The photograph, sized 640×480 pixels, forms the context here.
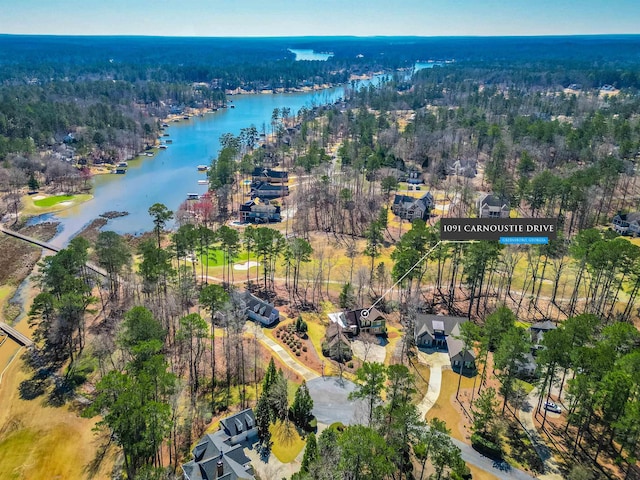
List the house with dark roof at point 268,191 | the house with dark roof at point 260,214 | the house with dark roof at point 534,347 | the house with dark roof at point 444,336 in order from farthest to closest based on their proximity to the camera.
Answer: the house with dark roof at point 268,191
the house with dark roof at point 260,214
the house with dark roof at point 444,336
the house with dark roof at point 534,347

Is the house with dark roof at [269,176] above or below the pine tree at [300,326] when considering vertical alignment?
below

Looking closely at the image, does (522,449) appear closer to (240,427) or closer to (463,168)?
(240,427)

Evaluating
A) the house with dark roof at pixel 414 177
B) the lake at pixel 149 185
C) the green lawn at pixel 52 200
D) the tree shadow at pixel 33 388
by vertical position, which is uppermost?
the tree shadow at pixel 33 388

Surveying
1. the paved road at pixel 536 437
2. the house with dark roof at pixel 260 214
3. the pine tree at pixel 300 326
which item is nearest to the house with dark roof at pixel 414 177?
the house with dark roof at pixel 260 214

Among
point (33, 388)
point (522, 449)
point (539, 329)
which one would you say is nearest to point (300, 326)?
point (522, 449)

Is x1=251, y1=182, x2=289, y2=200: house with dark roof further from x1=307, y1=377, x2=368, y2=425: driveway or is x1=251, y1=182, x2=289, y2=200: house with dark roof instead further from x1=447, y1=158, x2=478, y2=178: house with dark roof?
x1=307, y1=377, x2=368, y2=425: driveway

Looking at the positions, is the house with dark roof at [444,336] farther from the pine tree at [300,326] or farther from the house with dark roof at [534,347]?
the pine tree at [300,326]

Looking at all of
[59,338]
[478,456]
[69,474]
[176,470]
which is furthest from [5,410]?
[478,456]
